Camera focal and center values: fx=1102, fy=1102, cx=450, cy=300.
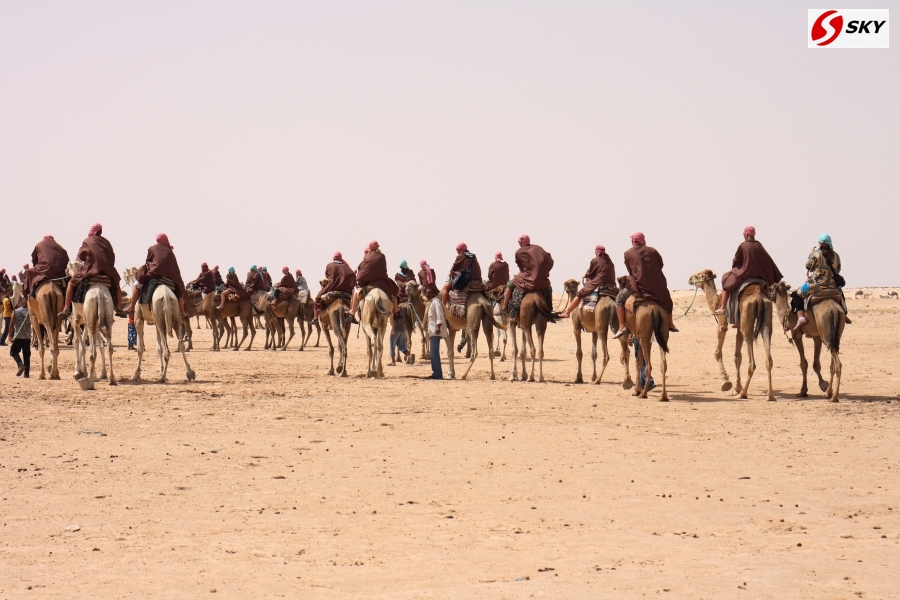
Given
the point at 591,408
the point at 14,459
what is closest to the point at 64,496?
the point at 14,459

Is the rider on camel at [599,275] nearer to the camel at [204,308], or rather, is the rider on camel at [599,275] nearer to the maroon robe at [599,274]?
the maroon robe at [599,274]

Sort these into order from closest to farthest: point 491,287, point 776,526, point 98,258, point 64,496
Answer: point 776,526
point 64,496
point 98,258
point 491,287

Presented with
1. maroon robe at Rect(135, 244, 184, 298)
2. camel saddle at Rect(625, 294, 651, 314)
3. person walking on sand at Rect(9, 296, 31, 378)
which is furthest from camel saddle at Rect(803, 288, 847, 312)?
person walking on sand at Rect(9, 296, 31, 378)

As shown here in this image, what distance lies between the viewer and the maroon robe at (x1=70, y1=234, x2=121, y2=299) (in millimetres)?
19250

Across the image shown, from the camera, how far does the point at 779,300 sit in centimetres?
1938

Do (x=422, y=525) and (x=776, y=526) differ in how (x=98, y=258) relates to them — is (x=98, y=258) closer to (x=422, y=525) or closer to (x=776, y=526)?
(x=422, y=525)

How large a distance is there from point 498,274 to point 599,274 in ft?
12.7

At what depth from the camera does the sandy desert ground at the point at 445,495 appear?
25.2 feet

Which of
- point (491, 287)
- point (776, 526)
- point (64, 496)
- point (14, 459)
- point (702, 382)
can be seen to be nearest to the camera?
point (776, 526)

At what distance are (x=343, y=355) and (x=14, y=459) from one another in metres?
10.9

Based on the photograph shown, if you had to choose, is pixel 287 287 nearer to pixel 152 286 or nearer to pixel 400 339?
pixel 400 339

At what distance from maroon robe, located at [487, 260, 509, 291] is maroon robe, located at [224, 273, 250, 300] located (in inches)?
528

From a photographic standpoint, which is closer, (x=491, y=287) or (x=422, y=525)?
(x=422, y=525)

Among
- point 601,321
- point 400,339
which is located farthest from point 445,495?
point 400,339
